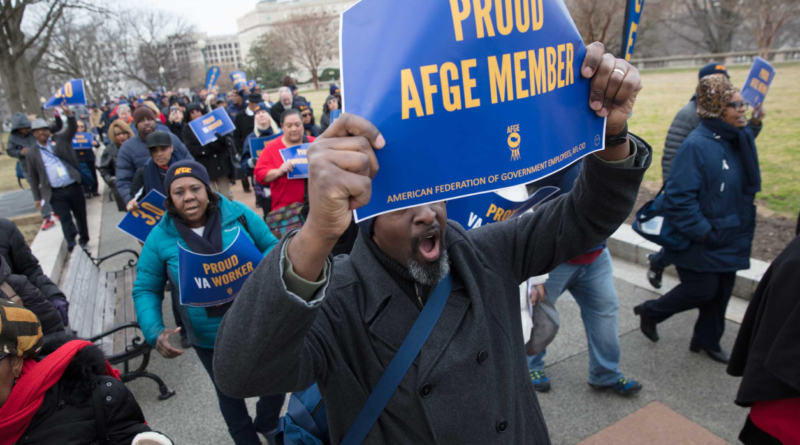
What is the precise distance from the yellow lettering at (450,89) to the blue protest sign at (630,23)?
0.84m

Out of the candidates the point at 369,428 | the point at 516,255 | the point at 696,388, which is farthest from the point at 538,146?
the point at 696,388

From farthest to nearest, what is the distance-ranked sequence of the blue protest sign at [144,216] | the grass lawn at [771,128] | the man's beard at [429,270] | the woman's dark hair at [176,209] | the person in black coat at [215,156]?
the person in black coat at [215,156], the grass lawn at [771,128], the blue protest sign at [144,216], the woman's dark hair at [176,209], the man's beard at [429,270]

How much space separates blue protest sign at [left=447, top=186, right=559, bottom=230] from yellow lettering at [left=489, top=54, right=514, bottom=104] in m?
1.93

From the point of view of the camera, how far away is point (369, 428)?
5.34 ft

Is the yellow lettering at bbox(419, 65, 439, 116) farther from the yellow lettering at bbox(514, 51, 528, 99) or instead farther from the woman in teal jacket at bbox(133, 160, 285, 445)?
the woman in teal jacket at bbox(133, 160, 285, 445)

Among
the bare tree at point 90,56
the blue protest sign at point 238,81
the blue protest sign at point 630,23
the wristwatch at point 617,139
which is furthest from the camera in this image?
the bare tree at point 90,56

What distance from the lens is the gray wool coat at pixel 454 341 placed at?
1.63 metres

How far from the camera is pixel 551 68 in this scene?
1.43m

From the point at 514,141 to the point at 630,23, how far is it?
88 centimetres

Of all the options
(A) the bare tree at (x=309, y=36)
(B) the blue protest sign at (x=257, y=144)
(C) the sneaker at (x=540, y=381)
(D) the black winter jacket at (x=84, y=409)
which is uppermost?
(A) the bare tree at (x=309, y=36)

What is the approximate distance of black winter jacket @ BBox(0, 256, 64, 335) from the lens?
3170mm

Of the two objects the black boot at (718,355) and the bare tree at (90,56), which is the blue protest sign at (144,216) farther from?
the bare tree at (90,56)

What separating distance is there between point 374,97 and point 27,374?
186cm

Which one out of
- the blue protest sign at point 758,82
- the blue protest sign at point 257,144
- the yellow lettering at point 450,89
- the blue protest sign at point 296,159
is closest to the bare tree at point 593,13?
the blue protest sign at point 758,82
